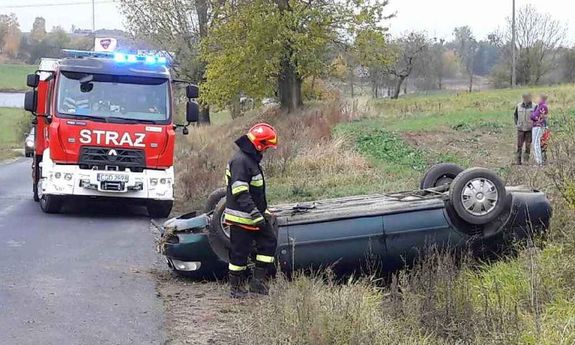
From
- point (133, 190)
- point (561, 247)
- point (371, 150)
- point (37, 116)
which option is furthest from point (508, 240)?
point (371, 150)

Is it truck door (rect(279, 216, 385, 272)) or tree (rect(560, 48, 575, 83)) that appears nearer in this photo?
truck door (rect(279, 216, 385, 272))

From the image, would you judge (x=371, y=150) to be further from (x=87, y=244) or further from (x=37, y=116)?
(x=87, y=244)

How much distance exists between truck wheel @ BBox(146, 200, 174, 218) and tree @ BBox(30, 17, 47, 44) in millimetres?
62499

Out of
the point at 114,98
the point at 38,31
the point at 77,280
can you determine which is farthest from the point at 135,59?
the point at 38,31

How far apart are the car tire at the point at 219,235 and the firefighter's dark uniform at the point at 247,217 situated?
422 mm

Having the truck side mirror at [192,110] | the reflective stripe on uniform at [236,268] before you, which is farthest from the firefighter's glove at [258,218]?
the truck side mirror at [192,110]

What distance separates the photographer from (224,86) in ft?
110

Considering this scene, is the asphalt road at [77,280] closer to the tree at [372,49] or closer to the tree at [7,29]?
the tree at [372,49]

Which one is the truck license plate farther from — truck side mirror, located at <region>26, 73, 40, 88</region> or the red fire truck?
truck side mirror, located at <region>26, 73, 40, 88</region>

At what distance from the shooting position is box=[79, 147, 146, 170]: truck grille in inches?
511

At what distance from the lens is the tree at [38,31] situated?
73.4m

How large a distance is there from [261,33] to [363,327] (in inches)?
1037

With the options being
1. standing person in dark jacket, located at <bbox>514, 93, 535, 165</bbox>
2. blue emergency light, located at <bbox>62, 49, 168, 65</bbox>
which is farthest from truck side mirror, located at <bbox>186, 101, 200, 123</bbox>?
standing person in dark jacket, located at <bbox>514, 93, 535, 165</bbox>

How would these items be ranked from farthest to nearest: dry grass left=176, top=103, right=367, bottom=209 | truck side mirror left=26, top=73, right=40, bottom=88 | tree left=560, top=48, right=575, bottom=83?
tree left=560, top=48, right=575, bottom=83 < dry grass left=176, top=103, right=367, bottom=209 < truck side mirror left=26, top=73, right=40, bottom=88
